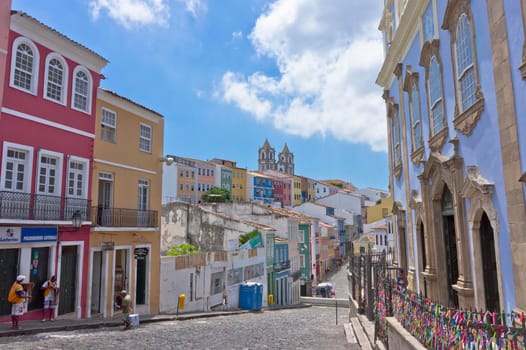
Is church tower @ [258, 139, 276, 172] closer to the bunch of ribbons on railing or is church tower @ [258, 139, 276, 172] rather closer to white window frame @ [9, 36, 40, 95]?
white window frame @ [9, 36, 40, 95]

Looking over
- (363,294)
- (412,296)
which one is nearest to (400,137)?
(363,294)

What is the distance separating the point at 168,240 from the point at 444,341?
24165 mm

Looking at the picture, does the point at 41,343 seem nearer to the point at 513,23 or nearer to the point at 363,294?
the point at 363,294

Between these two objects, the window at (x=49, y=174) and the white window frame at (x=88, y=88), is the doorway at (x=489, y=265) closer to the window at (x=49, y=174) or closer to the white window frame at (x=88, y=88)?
the window at (x=49, y=174)

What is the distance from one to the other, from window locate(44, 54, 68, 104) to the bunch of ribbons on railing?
1171 centimetres

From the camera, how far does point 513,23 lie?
6910 mm

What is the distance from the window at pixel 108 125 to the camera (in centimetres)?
1502

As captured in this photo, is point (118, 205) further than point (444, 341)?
Yes

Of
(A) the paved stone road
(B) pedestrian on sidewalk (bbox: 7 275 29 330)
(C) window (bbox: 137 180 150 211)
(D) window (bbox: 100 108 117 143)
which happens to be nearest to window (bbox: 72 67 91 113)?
(D) window (bbox: 100 108 117 143)

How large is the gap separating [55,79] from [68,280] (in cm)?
640

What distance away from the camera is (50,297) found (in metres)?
12.0

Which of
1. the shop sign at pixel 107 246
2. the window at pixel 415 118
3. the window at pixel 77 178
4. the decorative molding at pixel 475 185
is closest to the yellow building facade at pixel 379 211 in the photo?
the window at pixel 415 118

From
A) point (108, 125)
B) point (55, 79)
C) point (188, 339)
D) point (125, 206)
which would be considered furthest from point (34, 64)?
point (188, 339)

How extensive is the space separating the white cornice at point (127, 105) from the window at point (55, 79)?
1558 millimetres
